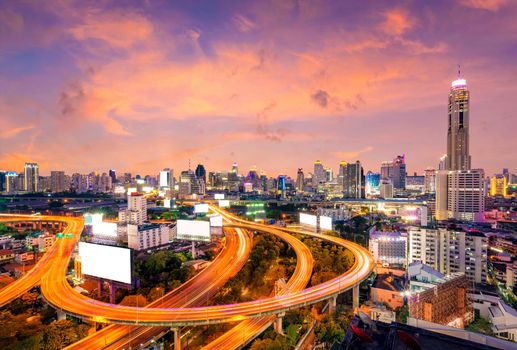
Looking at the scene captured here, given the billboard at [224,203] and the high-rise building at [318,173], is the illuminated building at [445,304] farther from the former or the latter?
the high-rise building at [318,173]

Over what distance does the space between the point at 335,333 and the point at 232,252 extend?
15143mm

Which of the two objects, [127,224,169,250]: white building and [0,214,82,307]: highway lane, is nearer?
[0,214,82,307]: highway lane

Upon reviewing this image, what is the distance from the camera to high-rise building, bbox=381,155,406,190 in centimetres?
13375

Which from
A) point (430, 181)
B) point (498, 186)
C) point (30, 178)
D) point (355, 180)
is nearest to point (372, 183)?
point (430, 181)

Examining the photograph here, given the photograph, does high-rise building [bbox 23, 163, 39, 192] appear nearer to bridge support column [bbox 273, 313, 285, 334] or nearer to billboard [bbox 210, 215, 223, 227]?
billboard [bbox 210, 215, 223, 227]

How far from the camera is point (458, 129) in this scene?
7288 cm

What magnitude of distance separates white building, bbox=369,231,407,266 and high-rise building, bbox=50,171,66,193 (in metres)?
104

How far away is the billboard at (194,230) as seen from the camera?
86.1 feet

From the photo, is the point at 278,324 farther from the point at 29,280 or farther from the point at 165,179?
the point at 165,179

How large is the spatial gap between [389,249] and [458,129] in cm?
6093

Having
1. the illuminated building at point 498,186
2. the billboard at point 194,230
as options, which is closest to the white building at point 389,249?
the billboard at point 194,230

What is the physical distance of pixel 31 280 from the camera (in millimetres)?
20203

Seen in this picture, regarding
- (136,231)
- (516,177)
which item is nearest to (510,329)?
(136,231)

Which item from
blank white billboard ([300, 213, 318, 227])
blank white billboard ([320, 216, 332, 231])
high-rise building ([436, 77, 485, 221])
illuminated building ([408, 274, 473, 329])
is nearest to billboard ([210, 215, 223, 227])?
blank white billboard ([300, 213, 318, 227])
